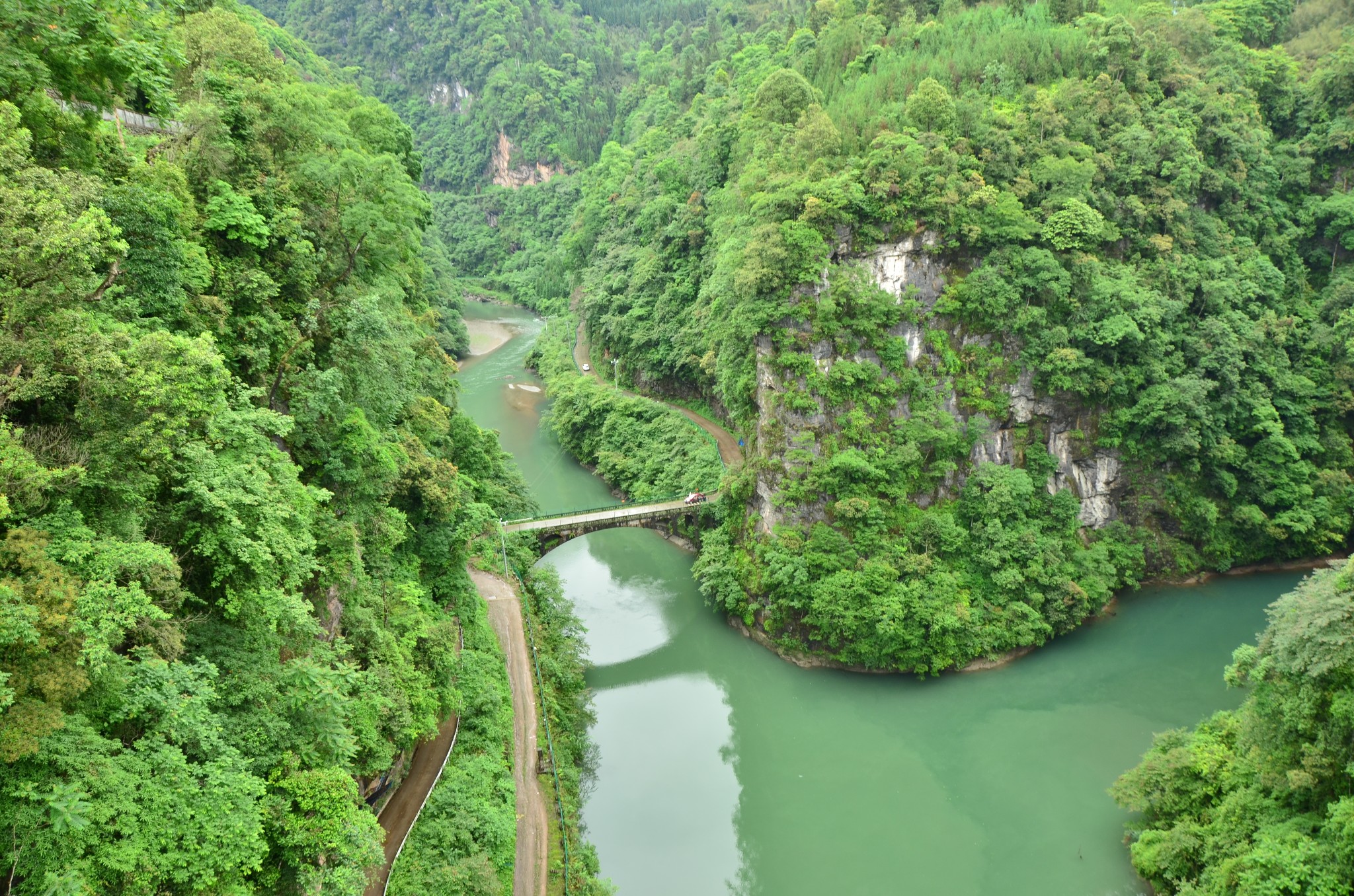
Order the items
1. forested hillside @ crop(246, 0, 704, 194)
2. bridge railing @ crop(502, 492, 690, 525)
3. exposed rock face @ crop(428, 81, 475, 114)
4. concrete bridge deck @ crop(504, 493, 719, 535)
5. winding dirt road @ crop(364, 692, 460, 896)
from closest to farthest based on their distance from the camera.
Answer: winding dirt road @ crop(364, 692, 460, 896)
concrete bridge deck @ crop(504, 493, 719, 535)
bridge railing @ crop(502, 492, 690, 525)
forested hillside @ crop(246, 0, 704, 194)
exposed rock face @ crop(428, 81, 475, 114)

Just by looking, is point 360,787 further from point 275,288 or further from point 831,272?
point 831,272

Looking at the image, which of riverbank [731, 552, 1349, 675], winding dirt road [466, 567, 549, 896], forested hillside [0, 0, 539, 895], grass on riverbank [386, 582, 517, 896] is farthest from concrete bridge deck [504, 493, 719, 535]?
forested hillside [0, 0, 539, 895]

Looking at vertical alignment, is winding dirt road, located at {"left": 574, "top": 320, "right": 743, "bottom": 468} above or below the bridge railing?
above

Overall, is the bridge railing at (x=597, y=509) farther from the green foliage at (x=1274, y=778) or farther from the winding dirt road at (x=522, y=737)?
the green foliage at (x=1274, y=778)

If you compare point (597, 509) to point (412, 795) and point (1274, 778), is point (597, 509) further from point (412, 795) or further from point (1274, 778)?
point (1274, 778)

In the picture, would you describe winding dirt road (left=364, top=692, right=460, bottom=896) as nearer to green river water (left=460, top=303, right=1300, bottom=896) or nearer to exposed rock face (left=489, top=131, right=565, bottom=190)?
green river water (left=460, top=303, right=1300, bottom=896)
